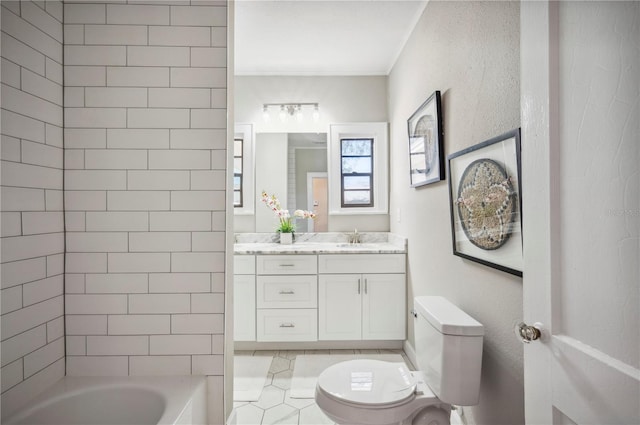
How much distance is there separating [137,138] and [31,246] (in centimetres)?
52

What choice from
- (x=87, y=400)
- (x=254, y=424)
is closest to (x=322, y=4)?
(x=87, y=400)

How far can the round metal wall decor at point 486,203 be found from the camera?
3.88 feet

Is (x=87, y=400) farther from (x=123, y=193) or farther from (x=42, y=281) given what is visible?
(x=123, y=193)

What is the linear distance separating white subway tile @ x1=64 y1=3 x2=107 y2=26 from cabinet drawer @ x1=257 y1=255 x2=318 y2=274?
1.73 m

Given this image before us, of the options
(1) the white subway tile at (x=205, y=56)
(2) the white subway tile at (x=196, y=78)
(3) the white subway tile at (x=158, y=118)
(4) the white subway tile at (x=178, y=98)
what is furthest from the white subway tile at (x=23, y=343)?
(1) the white subway tile at (x=205, y=56)

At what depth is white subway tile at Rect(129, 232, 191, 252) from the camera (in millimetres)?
1294

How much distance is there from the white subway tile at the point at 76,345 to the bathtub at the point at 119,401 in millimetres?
93

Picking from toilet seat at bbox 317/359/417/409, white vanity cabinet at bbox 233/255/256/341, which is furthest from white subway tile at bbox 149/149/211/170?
white vanity cabinet at bbox 233/255/256/341

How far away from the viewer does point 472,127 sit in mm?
1448

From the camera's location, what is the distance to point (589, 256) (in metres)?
0.63

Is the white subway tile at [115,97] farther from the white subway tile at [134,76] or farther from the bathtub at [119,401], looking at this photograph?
the bathtub at [119,401]

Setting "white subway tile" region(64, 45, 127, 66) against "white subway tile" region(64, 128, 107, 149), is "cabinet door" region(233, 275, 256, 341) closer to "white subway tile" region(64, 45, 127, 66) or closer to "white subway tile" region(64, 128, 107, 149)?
"white subway tile" region(64, 128, 107, 149)

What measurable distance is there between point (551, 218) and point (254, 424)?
1737mm

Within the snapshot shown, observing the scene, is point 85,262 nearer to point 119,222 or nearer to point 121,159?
point 119,222
